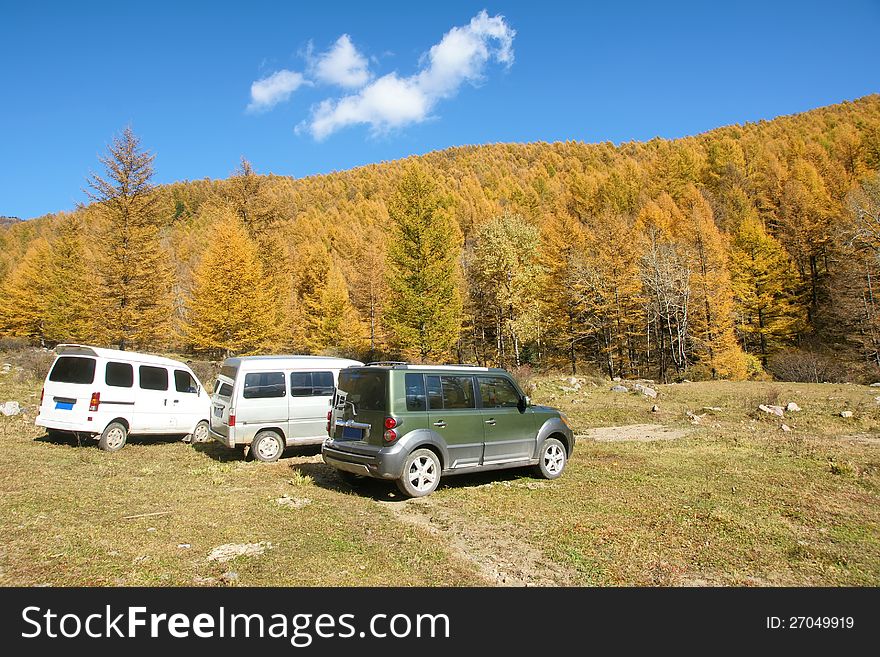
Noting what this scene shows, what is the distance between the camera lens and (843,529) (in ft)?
19.3

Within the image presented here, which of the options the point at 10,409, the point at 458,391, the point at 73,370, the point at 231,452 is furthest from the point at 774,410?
the point at 10,409

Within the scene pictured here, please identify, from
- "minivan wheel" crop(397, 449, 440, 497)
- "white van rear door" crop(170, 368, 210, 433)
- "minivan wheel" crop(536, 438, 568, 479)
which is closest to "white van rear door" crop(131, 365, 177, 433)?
"white van rear door" crop(170, 368, 210, 433)

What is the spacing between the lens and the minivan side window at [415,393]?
761 cm

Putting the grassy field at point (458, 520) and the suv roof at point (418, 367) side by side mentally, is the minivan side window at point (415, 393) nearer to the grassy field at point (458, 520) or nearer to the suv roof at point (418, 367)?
the suv roof at point (418, 367)

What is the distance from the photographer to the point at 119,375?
440 inches

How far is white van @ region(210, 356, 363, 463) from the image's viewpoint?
10.5m

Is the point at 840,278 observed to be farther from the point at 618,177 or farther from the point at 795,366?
the point at 618,177

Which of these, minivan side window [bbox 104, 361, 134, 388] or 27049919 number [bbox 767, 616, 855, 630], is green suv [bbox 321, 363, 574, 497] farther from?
minivan side window [bbox 104, 361, 134, 388]

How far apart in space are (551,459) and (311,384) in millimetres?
5720

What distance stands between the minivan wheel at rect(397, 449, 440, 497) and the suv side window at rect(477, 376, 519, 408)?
1.38 metres

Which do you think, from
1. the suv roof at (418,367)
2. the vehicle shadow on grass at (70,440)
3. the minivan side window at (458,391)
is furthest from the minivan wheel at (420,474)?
the vehicle shadow on grass at (70,440)

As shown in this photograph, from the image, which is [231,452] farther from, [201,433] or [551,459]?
[551,459]

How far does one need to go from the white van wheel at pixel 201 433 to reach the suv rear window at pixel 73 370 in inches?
119

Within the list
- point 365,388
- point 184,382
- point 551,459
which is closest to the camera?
point 365,388
